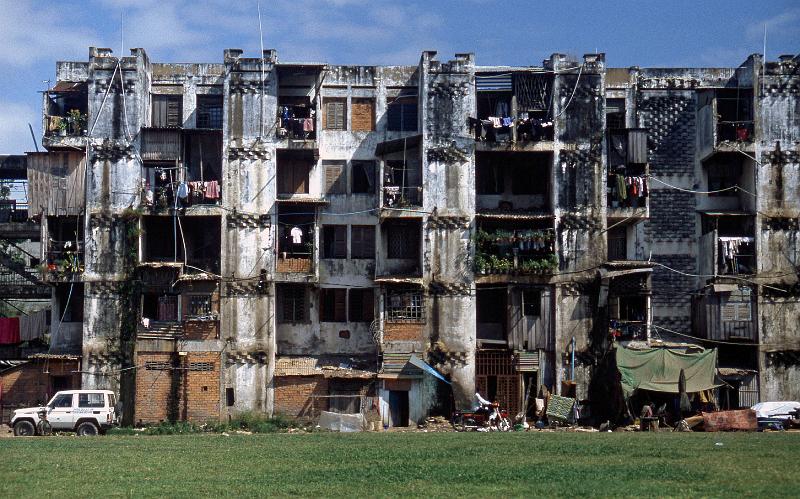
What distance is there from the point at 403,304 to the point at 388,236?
13.9 feet

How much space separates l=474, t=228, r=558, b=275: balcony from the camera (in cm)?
5597

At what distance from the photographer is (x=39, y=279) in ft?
191

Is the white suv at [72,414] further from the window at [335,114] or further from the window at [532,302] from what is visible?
the window at [532,302]

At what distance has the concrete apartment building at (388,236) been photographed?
183 ft

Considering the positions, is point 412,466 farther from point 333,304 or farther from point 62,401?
point 333,304

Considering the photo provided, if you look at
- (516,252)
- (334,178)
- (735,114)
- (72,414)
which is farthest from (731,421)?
(72,414)

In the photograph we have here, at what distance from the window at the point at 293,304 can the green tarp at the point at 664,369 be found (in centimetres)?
1753

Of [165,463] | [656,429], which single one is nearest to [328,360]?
[656,429]

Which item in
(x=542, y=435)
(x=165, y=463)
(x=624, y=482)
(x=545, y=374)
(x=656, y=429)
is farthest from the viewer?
(x=545, y=374)

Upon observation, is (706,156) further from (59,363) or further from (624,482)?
(59,363)

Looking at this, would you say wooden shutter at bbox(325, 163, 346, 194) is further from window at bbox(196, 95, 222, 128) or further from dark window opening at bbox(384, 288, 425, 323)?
window at bbox(196, 95, 222, 128)

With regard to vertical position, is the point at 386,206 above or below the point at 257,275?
above

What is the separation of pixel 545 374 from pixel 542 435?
10.0 m

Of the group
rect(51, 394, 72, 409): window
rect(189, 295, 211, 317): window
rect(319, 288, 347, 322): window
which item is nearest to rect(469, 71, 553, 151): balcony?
rect(319, 288, 347, 322): window
